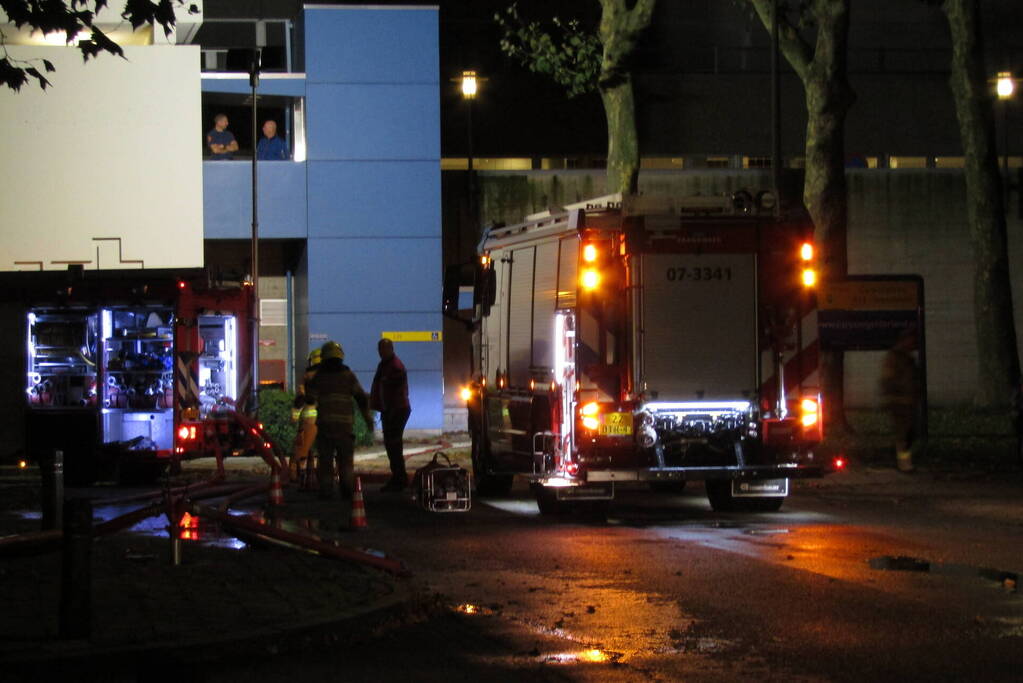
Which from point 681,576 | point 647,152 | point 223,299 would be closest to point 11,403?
point 223,299

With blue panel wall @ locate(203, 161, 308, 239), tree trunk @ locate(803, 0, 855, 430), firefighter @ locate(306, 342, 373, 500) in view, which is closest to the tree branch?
tree trunk @ locate(803, 0, 855, 430)

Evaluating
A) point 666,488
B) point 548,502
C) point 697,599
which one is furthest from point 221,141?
point 697,599


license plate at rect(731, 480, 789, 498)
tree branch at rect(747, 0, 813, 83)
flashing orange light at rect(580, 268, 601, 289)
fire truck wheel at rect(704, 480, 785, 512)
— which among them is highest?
tree branch at rect(747, 0, 813, 83)

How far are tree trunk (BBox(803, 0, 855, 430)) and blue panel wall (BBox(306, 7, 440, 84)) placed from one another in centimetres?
839

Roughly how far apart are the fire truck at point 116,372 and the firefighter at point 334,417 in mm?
3799

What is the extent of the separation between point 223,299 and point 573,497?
28.6 ft

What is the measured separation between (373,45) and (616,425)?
1805cm

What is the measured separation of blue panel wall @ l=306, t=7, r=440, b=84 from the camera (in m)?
31.7

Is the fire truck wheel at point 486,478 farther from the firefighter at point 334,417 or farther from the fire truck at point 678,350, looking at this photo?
the fire truck at point 678,350

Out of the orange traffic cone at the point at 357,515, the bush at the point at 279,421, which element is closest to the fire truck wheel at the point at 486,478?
the orange traffic cone at the point at 357,515

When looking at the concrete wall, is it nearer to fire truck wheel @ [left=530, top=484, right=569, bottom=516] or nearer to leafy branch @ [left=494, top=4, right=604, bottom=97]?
leafy branch @ [left=494, top=4, right=604, bottom=97]

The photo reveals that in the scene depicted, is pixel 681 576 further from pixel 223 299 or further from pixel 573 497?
pixel 223 299

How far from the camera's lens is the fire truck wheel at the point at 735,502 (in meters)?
16.7

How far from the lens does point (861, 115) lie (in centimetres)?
3675
